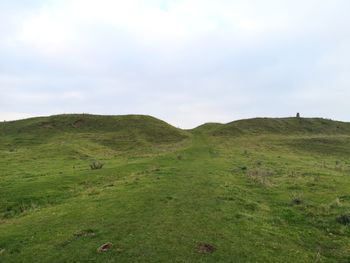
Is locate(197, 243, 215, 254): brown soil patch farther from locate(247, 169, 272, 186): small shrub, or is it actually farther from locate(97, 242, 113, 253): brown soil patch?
locate(247, 169, 272, 186): small shrub

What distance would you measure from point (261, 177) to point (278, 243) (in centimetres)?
1736

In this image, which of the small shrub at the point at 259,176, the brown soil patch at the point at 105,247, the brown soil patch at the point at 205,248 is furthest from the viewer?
the small shrub at the point at 259,176

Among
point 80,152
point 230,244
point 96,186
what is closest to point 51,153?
point 80,152

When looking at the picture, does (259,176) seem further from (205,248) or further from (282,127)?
(282,127)

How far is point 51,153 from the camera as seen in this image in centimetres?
5647

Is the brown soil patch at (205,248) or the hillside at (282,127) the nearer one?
the brown soil patch at (205,248)

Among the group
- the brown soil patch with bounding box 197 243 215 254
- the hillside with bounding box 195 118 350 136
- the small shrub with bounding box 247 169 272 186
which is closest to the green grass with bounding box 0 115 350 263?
the small shrub with bounding box 247 169 272 186

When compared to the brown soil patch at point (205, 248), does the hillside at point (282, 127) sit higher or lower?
higher

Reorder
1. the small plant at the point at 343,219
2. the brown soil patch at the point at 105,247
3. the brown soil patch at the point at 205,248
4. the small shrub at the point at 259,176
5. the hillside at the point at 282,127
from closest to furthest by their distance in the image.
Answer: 1. the brown soil patch at the point at 205,248
2. the brown soil patch at the point at 105,247
3. the small plant at the point at 343,219
4. the small shrub at the point at 259,176
5. the hillside at the point at 282,127

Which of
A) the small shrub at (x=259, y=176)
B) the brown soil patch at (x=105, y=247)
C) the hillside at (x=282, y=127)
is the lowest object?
the brown soil patch at (x=105, y=247)

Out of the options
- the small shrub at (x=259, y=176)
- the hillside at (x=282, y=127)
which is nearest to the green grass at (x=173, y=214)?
the small shrub at (x=259, y=176)

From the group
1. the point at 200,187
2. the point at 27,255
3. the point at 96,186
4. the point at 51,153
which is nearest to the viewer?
the point at 27,255

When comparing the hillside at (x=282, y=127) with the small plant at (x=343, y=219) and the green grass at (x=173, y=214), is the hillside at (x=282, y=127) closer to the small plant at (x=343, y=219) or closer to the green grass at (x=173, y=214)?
the green grass at (x=173, y=214)

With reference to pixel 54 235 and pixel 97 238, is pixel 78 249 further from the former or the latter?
pixel 54 235
